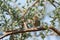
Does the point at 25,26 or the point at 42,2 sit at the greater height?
the point at 42,2

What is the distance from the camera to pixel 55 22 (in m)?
4.85

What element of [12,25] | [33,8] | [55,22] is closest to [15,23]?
[12,25]

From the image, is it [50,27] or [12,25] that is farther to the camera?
[12,25]

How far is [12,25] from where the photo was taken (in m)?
5.08

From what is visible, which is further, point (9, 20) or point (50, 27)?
point (9, 20)

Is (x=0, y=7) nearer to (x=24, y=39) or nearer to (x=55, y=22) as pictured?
(x=24, y=39)

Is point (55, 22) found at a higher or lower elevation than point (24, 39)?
higher

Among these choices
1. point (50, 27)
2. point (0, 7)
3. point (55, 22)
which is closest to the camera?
point (50, 27)

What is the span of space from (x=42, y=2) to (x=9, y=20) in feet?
2.60

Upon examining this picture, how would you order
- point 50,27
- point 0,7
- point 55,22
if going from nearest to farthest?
point 50,27 → point 55,22 → point 0,7

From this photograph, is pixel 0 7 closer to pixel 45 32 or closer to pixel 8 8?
pixel 8 8

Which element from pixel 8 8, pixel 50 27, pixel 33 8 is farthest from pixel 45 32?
pixel 8 8

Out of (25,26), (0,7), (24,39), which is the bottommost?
(24,39)

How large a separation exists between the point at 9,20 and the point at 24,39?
53 cm
